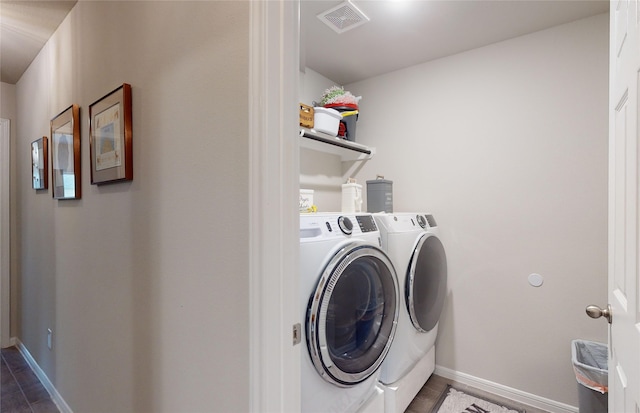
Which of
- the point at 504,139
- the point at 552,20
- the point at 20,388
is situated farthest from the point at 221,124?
the point at 20,388

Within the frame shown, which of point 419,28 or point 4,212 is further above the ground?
point 419,28

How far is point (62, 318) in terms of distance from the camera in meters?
1.77

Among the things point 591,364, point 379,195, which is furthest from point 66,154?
point 591,364

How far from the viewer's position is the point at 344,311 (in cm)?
134

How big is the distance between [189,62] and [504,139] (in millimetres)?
1924

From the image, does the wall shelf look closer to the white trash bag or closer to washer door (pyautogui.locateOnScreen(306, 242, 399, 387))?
washer door (pyautogui.locateOnScreen(306, 242, 399, 387))

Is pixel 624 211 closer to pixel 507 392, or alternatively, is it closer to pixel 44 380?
pixel 507 392

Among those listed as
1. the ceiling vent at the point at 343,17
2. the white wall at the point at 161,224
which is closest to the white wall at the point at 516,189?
the ceiling vent at the point at 343,17

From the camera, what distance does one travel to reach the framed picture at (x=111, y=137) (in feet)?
3.89

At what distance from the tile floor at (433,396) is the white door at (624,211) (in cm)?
111

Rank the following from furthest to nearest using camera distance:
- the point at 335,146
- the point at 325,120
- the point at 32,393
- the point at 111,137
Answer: the point at 335,146, the point at 325,120, the point at 32,393, the point at 111,137

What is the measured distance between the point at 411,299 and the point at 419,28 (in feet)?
5.16

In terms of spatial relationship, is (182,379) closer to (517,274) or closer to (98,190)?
(98,190)

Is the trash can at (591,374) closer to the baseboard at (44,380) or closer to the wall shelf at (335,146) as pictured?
the wall shelf at (335,146)
